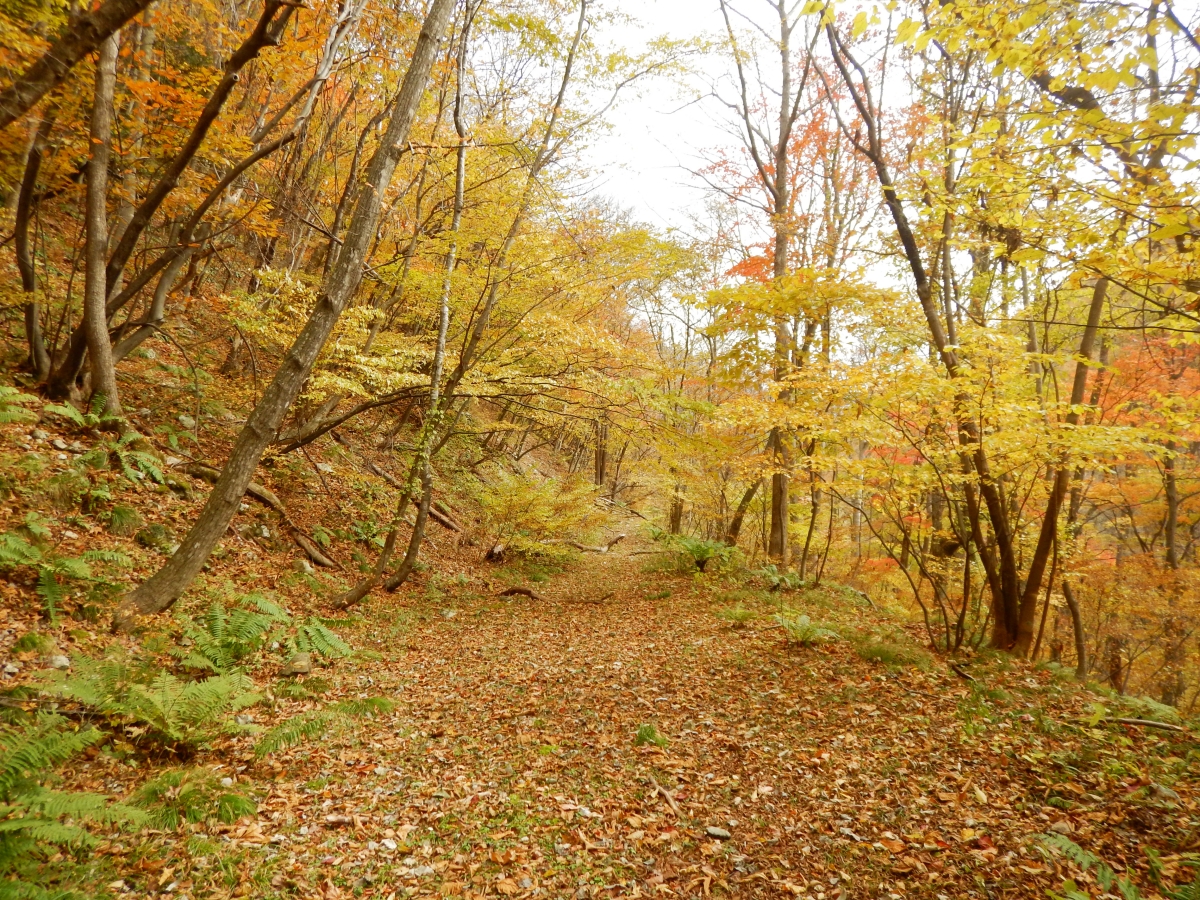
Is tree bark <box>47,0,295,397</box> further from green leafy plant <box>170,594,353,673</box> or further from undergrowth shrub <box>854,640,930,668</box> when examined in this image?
undergrowth shrub <box>854,640,930,668</box>

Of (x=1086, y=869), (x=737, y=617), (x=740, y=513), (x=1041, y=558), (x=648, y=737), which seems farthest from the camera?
(x=740, y=513)

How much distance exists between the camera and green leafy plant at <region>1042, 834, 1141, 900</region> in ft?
9.33

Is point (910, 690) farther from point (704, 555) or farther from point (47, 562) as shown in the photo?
point (47, 562)

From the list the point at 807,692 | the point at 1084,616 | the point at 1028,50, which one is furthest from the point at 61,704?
the point at 1084,616

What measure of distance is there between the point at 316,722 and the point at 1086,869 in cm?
559

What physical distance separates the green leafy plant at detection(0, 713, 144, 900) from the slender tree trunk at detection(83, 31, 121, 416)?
5658 mm

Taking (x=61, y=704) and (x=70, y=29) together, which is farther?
(x=61, y=704)

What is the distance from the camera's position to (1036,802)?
3951 mm

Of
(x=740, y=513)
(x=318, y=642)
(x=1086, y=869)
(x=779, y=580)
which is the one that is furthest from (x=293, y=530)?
(x=1086, y=869)

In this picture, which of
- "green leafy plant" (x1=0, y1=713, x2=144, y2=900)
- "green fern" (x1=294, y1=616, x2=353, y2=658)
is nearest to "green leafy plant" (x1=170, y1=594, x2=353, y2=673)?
"green fern" (x1=294, y1=616, x2=353, y2=658)

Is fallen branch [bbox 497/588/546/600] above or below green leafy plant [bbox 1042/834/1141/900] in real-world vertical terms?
below

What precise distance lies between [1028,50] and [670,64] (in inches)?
344

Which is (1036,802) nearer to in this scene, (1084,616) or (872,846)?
(872,846)

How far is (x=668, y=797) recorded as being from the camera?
4.21 metres
